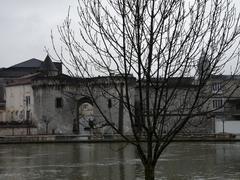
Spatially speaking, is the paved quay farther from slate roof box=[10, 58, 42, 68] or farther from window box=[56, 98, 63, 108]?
slate roof box=[10, 58, 42, 68]

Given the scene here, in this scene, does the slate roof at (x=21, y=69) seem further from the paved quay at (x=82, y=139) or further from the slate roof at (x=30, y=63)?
the paved quay at (x=82, y=139)

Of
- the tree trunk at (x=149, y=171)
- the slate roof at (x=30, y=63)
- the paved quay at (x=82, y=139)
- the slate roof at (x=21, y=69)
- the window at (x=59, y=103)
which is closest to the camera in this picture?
the tree trunk at (x=149, y=171)

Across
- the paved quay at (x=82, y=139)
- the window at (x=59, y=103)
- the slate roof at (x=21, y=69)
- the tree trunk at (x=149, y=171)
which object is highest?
the slate roof at (x=21, y=69)

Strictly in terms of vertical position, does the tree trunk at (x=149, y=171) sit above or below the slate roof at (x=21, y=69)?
below

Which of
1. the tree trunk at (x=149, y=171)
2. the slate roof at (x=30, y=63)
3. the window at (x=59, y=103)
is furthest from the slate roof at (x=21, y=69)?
the tree trunk at (x=149, y=171)

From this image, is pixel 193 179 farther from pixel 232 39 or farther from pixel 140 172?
pixel 232 39

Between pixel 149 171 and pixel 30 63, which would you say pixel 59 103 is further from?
pixel 149 171

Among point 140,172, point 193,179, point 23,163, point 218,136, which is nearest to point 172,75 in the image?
point 193,179

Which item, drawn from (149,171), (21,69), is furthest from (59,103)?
(149,171)

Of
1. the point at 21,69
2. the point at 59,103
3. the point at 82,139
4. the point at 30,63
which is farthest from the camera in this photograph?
the point at 30,63

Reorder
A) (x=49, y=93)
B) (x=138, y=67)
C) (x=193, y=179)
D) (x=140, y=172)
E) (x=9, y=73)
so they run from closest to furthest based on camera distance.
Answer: (x=138, y=67) → (x=193, y=179) → (x=140, y=172) → (x=49, y=93) → (x=9, y=73)

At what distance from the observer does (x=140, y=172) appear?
57.7 ft

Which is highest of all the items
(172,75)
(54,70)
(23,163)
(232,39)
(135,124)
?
(54,70)

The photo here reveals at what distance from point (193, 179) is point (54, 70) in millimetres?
39013
